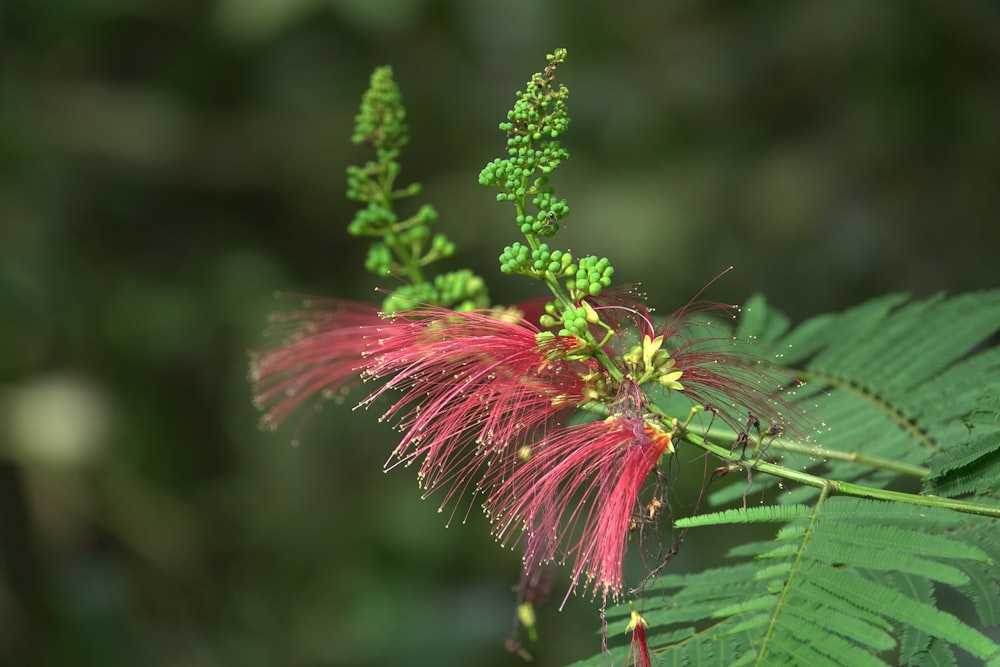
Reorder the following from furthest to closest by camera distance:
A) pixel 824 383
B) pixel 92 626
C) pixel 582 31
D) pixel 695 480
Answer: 1. pixel 582 31
2. pixel 92 626
3. pixel 695 480
4. pixel 824 383

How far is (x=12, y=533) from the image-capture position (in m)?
5.58

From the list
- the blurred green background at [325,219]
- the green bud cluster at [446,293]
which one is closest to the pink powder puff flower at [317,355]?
the green bud cluster at [446,293]

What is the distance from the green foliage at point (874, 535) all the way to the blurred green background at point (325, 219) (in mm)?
2943

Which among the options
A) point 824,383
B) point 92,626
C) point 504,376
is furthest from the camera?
point 92,626

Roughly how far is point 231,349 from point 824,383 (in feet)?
14.8

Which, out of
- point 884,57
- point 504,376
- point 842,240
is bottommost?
point 504,376

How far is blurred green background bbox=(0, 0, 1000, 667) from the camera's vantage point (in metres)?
5.24

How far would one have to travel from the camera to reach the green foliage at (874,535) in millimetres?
1385

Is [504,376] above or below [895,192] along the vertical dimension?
below

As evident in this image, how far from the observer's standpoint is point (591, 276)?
158 cm

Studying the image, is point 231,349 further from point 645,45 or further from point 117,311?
point 645,45

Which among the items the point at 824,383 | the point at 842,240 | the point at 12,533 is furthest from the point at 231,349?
the point at 824,383

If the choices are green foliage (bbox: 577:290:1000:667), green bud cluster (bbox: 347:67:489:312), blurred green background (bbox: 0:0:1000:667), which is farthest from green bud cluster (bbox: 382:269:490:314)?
blurred green background (bbox: 0:0:1000:667)

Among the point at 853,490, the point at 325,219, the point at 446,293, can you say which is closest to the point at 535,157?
the point at 446,293
